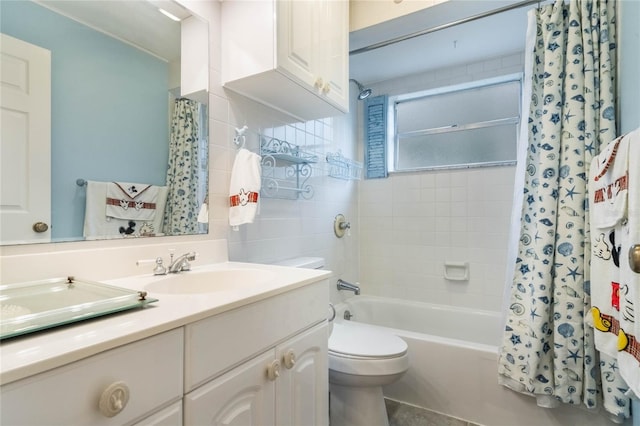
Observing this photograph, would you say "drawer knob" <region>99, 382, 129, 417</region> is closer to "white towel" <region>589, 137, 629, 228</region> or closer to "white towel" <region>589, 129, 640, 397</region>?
"white towel" <region>589, 129, 640, 397</region>

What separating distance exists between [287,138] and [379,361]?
1264mm

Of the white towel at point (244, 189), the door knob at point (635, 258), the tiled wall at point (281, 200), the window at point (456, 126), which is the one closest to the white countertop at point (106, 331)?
the white towel at point (244, 189)

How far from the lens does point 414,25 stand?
71.4 inches

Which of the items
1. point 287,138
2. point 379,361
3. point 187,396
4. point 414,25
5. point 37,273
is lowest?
point 379,361

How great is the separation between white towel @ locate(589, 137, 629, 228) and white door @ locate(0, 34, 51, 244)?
1.62 meters

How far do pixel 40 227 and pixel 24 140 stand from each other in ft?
0.78

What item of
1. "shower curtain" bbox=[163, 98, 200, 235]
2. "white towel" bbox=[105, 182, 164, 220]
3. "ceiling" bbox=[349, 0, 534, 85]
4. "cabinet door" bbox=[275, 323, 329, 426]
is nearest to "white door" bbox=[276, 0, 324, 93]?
"shower curtain" bbox=[163, 98, 200, 235]

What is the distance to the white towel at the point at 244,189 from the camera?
53.7 inches

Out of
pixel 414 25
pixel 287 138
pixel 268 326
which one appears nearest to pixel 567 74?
pixel 414 25

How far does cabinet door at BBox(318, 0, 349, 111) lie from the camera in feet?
5.06

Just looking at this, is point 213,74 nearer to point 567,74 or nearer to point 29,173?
point 29,173

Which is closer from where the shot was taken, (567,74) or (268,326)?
(268,326)

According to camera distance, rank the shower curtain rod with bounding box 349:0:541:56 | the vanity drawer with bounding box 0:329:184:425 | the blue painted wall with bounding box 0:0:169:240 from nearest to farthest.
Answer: the vanity drawer with bounding box 0:329:184:425
the blue painted wall with bounding box 0:0:169:240
the shower curtain rod with bounding box 349:0:541:56

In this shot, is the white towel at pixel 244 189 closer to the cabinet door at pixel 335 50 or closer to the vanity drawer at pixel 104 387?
the cabinet door at pixel 335 50
